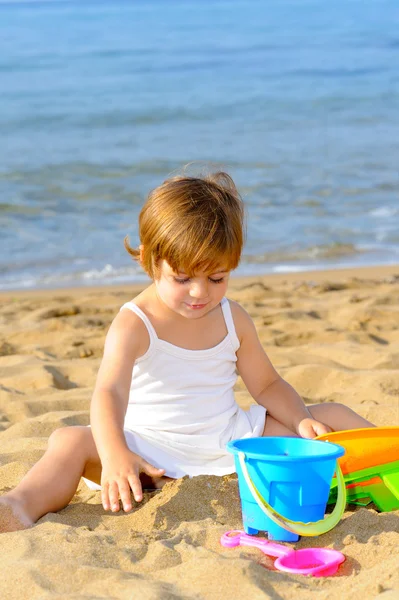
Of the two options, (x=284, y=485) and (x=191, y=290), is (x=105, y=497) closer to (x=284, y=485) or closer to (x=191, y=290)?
(x=284, y=485)

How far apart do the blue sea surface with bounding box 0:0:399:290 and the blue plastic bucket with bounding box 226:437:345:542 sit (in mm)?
1187

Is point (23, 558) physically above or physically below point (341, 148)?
above

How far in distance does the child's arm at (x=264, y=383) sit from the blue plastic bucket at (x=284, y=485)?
61cm

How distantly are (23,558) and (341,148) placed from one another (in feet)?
35.7

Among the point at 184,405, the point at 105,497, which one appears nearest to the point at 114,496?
the point at 105,497

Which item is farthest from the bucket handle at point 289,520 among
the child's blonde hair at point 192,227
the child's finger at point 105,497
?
the child's blonde hair at point 192,227

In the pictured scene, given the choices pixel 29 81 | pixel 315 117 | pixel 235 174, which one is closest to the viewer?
pixel 235 174

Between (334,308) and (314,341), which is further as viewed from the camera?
(334,308)

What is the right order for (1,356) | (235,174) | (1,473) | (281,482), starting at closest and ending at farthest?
1. (281,482)
2. (1,473)
3. (1,356)
4. (235,174)

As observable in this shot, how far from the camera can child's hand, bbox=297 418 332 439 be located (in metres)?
2.74

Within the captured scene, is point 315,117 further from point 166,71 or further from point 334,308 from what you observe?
point 334,308

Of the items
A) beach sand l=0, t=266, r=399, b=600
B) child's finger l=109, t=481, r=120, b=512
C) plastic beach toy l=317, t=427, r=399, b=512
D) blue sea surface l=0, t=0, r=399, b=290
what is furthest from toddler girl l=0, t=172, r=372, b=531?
blue sea surface l=0, t=0, r=399, b=290

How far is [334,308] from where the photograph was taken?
5.27 m

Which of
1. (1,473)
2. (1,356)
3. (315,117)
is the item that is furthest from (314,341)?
(315,117)
